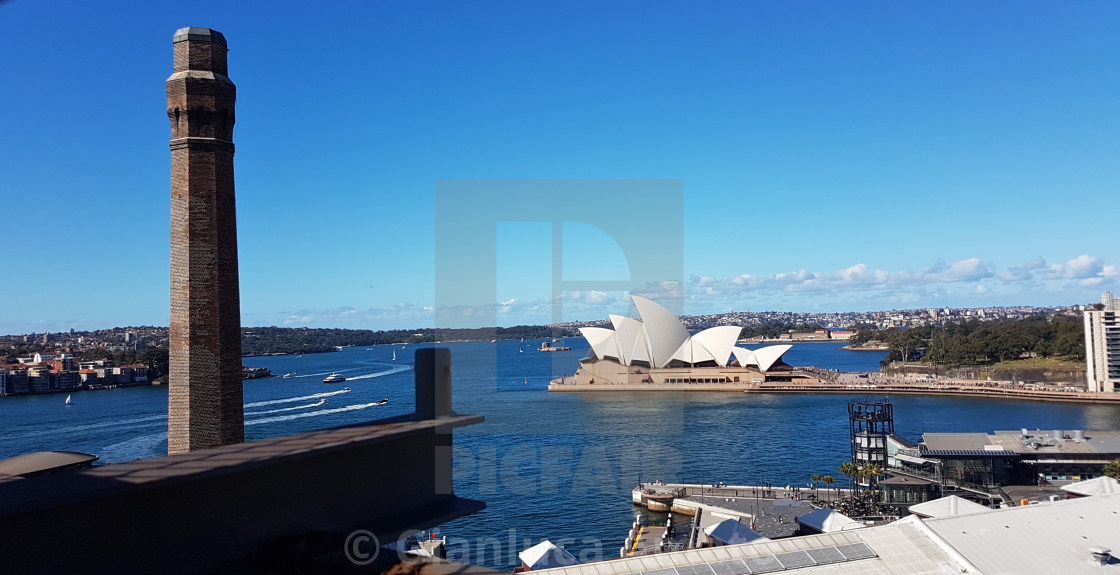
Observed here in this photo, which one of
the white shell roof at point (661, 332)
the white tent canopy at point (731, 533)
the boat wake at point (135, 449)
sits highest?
the white shell roof at point (661, 332)

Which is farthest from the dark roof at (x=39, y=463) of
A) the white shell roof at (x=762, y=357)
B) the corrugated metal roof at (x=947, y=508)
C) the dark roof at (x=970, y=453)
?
the white shell roof at (x=762, y=357)

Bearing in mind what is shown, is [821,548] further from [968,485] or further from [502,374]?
[502,374]

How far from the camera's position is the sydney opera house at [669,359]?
111 ft

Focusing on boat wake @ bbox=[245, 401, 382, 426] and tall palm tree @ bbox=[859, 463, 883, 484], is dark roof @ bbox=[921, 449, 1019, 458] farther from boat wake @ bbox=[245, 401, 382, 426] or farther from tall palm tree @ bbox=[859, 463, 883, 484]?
boat wake @ bbox=[245, 401, 382, 426]

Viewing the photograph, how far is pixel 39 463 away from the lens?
10.1 ft

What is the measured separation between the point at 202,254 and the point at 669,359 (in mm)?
30788

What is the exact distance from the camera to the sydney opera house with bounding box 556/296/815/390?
3390 cm

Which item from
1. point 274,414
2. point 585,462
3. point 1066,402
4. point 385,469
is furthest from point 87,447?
point 1066,402

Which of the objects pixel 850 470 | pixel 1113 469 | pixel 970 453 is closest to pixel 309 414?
pixel 850 470

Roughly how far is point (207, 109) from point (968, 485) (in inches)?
528

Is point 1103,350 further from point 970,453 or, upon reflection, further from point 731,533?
point 731,533

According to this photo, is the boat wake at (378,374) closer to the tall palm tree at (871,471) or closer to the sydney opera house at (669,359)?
the sydney opera house at (669,359)

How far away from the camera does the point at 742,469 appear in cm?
1595

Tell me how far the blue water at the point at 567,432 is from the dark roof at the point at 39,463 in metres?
7.48
